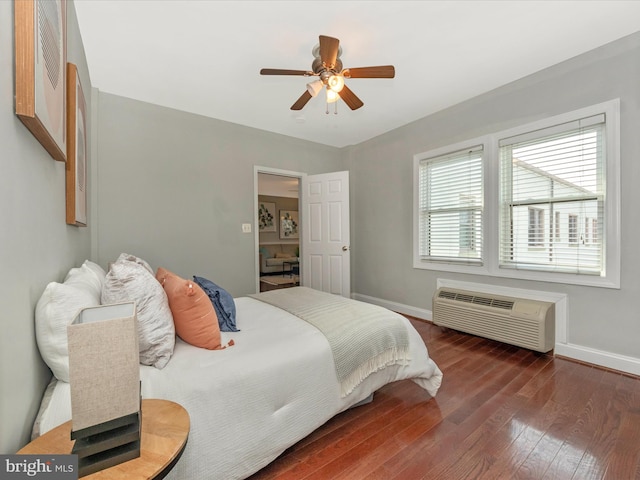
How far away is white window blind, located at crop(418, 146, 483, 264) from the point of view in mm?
3219

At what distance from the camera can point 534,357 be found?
2.60 metres

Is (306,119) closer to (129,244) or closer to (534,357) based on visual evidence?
(129,244)

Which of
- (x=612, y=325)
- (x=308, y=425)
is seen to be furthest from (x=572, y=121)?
(x=308, y=425)

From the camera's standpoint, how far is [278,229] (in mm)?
8711

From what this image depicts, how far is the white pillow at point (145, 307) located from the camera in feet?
4.06

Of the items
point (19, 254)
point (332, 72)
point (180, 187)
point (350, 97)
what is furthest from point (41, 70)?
point (180, 187)

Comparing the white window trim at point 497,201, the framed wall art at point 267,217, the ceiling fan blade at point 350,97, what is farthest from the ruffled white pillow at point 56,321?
the framed wall art at point 267,217

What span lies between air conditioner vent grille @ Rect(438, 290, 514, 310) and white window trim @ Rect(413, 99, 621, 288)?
270 millimetres

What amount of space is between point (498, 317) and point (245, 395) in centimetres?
262

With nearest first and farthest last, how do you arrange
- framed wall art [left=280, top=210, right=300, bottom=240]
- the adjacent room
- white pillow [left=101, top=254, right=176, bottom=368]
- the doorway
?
the adjacent room → white pillow [left=101, top=254, right=176, bottom=368] → the doorway → framed wall art [left=280, top=210, right=300, bottom=240]

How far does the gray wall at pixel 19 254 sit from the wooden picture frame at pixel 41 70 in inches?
0.8

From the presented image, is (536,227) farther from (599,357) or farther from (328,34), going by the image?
(328,34)

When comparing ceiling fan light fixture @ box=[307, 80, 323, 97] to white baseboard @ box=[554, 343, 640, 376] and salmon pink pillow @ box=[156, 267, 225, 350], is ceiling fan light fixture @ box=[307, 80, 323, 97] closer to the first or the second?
salmon pink pillow @ box=[156, 267, 225, 350]

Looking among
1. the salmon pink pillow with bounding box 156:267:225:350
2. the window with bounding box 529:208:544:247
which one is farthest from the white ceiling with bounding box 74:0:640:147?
the salmon pink pillow with bounding box 156:267:225:350
